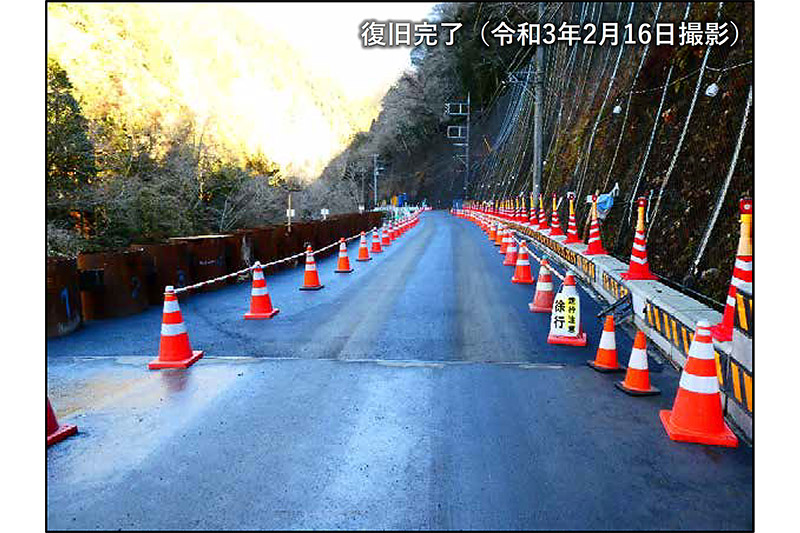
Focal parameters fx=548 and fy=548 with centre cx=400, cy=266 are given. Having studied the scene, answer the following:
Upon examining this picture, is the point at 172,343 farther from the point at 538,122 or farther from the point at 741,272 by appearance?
the point at 538,122

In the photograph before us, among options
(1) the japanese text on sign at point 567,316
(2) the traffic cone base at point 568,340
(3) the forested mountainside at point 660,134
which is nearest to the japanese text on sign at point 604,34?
(3) the forested mountainside at point 660,134

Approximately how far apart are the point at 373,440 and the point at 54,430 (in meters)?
2.43

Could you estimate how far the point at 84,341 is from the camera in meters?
7.19

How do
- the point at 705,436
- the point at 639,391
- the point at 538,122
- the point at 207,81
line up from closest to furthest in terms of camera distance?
1. the point at 705,436
2. the point at 639,391
3. the point at 538,122
4. the point at 207,81

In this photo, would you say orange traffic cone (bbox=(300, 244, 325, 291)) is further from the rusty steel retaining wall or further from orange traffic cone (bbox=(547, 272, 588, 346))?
orange traffic cone (bbox=(547, 272, 588, 346))

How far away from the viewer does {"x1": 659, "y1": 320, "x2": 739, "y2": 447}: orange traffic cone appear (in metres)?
3.96

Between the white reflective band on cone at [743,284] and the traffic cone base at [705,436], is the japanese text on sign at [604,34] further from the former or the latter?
the traffic cone base at [705,436]

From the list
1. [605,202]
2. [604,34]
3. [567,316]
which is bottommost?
[567,316]

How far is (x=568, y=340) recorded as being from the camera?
6.62 meters

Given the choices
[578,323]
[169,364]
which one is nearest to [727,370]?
[578,323]

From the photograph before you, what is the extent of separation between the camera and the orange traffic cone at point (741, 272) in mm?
4355

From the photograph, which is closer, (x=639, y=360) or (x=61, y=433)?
(x=61, y=433)

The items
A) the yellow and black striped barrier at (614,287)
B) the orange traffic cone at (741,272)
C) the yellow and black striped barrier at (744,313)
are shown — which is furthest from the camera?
the yellow and black striped barrier at (614,287)

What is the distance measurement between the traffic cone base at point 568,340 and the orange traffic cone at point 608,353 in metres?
0.92
